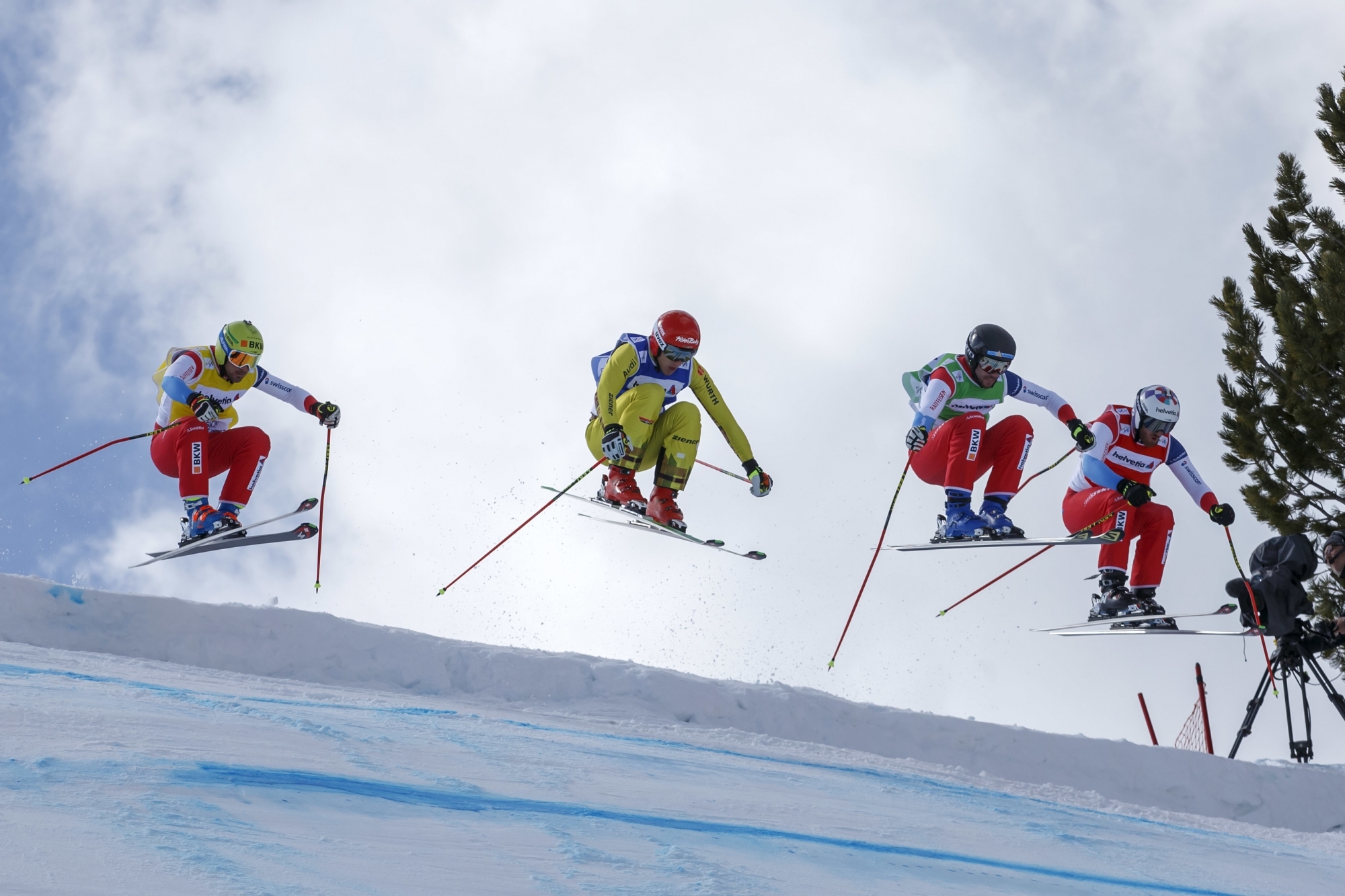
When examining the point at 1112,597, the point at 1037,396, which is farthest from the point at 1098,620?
the point at 1037,396

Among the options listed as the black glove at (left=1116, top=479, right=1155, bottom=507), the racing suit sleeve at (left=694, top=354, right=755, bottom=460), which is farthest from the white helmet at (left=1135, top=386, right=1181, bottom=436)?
the racing suit sleeve at (left=694, top=354, right=755, bottom=460)

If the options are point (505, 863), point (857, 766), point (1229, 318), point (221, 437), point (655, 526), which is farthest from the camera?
point (1229, 318)

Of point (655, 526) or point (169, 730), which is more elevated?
point (655, 526)

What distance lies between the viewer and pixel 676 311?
8625mm

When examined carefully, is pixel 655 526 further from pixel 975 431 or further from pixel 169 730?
pixel 169 730

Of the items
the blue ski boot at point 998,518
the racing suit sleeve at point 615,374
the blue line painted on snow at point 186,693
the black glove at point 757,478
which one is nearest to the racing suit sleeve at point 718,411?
the black glove at point 757,478

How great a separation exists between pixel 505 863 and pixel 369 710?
2.53 metres

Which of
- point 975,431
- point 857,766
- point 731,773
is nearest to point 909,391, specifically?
point 975,431

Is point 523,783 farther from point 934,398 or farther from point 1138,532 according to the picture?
point 1138,532

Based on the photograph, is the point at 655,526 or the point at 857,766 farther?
the point at 655,526

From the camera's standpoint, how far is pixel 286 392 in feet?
30.5

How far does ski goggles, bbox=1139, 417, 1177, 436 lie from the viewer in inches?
344

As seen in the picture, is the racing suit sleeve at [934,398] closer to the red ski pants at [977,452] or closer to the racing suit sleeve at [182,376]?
the red ski pants at [977,452]

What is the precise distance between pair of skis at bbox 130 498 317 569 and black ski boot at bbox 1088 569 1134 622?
226 inches
